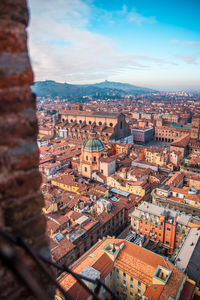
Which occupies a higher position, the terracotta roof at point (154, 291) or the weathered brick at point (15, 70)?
the weathered brick at point (15, 70)

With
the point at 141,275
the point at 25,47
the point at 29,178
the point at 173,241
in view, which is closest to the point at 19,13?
the point at 25,47

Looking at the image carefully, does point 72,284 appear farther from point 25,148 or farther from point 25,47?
point 25,47

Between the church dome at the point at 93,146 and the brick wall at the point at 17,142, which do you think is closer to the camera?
the brick wall at the point at 17,142

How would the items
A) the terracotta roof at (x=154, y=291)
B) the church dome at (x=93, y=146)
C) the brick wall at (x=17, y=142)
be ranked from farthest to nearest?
the church dome at (x=93, y=146) < the terracotta roof at (x=154, y=291) < the brick wall at (x=17, y=142)

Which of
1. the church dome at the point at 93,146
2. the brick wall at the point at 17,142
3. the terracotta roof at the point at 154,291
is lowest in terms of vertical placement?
the terracotta roof at the point at 154,291

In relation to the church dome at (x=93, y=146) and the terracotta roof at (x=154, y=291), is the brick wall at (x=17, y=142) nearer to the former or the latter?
the terracotta roof at (x=154, y=291)

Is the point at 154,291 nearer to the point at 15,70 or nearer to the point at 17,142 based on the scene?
the point at 17,142

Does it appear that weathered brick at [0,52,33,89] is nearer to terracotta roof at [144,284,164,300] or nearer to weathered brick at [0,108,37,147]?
weathered brick at [0,108,37,147]

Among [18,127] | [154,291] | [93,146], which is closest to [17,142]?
[18,127]

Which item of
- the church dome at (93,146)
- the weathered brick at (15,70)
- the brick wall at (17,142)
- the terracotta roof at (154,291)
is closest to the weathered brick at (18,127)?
the brick wall at (17,142)
